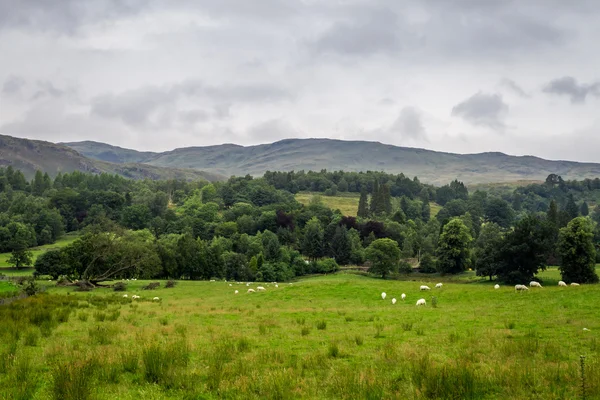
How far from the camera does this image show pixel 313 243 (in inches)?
4638

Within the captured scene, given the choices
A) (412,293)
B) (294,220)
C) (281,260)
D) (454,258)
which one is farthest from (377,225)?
(412,293)

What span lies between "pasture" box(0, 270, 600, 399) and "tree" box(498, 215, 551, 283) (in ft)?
126

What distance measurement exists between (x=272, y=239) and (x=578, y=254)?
71931mm

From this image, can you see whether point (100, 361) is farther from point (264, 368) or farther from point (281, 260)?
point (281, 260)

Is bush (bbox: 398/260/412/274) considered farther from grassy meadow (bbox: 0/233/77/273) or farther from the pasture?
the pasture

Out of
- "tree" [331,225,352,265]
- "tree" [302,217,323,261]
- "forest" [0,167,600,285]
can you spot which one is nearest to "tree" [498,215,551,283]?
"forest" [0,167,600,285]

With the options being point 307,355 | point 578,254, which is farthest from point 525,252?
point 307,355

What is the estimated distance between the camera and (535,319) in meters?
16.4

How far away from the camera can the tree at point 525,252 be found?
2159 inches

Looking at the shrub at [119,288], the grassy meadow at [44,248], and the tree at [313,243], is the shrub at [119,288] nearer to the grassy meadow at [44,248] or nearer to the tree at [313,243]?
the grassy meadow at [44,248]

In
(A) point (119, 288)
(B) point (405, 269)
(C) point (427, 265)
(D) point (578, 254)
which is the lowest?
(B) point (405, 269)

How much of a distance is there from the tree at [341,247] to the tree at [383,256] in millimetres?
28970

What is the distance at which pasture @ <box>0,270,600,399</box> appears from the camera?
8203mm

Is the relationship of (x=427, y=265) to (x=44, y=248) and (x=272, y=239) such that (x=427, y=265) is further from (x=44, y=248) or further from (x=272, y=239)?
(x=44, y=248)
